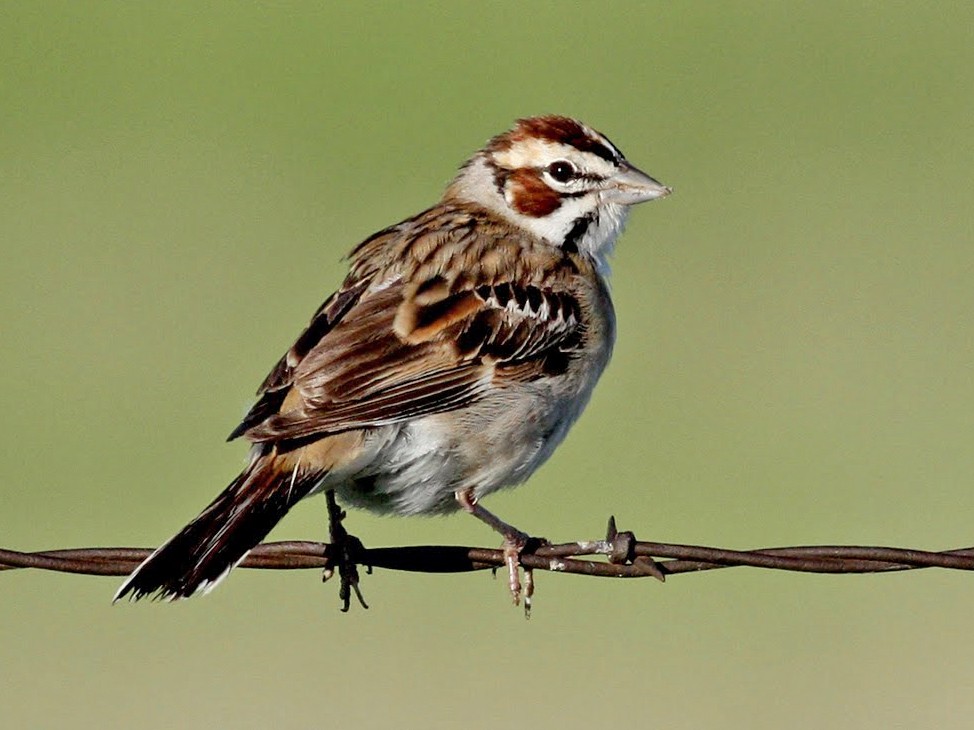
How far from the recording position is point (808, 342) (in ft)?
38.9

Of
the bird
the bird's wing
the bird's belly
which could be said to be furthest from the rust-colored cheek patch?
the bird's belly

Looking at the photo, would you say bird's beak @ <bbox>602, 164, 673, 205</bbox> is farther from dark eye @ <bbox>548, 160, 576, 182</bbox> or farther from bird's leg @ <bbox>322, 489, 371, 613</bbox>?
bird's leg @ <bbox>322, 489, 371, 613</bbox>

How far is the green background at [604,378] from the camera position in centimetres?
838

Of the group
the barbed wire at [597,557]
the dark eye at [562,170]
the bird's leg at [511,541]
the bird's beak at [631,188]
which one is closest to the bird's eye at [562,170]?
the dark eye at [562,170]

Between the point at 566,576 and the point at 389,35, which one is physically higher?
the point at 389,35

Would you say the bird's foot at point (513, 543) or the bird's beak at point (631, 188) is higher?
the bird's beak at point (631, 188)

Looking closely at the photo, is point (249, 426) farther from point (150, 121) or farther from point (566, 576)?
point (150, 121)

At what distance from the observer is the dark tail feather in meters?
4.98

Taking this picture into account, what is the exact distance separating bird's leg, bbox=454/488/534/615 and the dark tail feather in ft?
2.43

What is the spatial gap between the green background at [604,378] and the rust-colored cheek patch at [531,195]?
1.43 m

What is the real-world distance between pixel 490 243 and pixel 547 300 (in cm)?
34

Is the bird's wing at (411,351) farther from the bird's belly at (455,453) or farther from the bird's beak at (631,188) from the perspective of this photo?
the bird's beak at (631,188)

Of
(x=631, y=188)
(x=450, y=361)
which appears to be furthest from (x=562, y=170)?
(x=450, y=361)

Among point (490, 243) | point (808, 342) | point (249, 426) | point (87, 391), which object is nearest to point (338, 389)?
point (249, 426)
